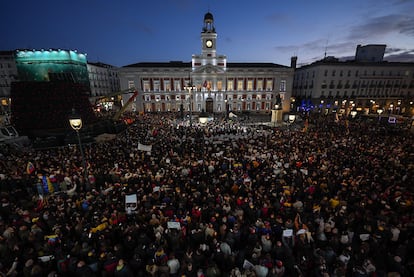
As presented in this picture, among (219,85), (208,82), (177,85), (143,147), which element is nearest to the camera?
(143,147)

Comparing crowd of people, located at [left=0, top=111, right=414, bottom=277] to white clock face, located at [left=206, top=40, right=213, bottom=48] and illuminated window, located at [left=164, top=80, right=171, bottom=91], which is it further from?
white clock face, located at [left=206, top=40, right=213, bottom=48]

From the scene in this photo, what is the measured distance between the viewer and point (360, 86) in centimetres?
4647

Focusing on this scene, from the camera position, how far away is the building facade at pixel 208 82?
46.1m

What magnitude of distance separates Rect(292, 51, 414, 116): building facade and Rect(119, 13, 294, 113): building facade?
6373 mm

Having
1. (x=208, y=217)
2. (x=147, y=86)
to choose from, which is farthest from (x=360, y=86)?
(x=208, y=217)

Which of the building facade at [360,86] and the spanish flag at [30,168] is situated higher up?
the building facade at [360,86]

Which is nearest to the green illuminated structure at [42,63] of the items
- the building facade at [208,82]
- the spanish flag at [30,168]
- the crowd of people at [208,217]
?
the building facade at [208,82]

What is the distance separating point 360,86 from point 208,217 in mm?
56141

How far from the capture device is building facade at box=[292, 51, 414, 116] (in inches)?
1785

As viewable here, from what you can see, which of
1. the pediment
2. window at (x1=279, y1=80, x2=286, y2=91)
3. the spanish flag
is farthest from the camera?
window at (x1=279, y1=80, x2=286, y2=91)

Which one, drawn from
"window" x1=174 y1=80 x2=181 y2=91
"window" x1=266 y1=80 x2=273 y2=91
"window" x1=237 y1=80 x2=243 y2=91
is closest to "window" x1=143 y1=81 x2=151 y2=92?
"window" x1=174 y1=80 x2=181 y2=91

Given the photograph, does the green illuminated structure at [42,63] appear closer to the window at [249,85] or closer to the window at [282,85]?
the window at [249,85]

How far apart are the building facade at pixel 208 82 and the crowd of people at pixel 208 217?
36.3m

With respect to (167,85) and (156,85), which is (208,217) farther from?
(156,85)
